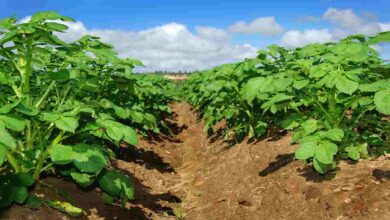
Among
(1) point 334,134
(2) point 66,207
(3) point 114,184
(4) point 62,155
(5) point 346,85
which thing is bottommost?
(2) point 66,207

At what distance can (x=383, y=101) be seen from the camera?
3561 millimetres

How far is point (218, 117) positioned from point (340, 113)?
11.6ft

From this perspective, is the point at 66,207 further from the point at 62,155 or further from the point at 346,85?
the point at 346,85

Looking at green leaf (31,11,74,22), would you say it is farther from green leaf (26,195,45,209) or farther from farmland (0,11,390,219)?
green leaf (26,195,45,209)

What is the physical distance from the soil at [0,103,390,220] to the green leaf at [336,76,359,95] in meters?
0.84

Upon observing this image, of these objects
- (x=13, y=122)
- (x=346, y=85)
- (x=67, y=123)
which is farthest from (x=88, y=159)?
(x=346, y=85)

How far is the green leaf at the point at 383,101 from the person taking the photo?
3494 millimetres


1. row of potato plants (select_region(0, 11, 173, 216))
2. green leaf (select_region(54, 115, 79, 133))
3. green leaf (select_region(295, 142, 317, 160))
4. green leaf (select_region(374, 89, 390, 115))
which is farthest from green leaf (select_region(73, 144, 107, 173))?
green leaf (select_region(374, 89, 390, 115))

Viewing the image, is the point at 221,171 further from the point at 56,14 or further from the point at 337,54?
the point at 56,14

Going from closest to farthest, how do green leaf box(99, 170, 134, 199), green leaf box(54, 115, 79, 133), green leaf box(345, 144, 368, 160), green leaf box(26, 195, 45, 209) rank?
1. green leaf box(54, 115, 79, 133)
2. green leaf box(26, 195, 45, 209)
3. green leaf box(99, 170, 134, 199)
4. green leaf box(345, 144, 368, 160)

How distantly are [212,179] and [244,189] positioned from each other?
3.93ft

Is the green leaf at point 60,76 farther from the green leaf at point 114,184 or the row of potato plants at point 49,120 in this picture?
the green leaf at point 114,184

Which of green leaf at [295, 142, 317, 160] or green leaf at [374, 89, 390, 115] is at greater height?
green leaf at [374, 89, 390, 115]

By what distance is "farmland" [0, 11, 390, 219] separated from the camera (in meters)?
3.63
